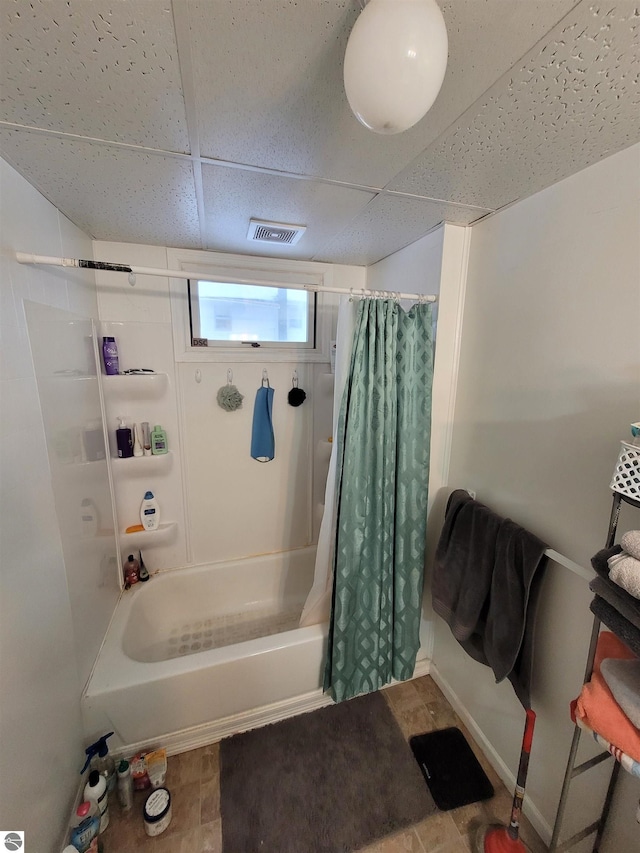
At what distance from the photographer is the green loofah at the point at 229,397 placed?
189 centimetres

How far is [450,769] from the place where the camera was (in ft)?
4.41

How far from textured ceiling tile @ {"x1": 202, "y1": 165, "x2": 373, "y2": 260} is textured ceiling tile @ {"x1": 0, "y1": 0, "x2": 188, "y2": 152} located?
23 cm

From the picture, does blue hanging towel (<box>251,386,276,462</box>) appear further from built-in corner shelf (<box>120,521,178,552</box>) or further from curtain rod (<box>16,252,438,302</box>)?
curtain rod (<box>16,252,438,302</box>)

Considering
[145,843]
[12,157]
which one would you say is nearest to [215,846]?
[145,843]

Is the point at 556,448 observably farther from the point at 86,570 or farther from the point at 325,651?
the point at 86,570

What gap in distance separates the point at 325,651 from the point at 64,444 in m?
1.41

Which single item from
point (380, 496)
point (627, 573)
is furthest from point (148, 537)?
point (627, 573)

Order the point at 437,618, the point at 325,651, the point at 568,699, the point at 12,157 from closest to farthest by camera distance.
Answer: the point at 12,157
the point at 568,699
the point at 325,651
the point at 437,618

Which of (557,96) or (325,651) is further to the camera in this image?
(325,651)

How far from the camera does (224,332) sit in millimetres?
1908

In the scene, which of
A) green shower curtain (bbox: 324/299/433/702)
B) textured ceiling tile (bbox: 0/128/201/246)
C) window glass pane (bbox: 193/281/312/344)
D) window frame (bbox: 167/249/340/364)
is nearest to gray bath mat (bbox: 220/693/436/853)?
green shower curtain (bbox: 324/299/433/702)

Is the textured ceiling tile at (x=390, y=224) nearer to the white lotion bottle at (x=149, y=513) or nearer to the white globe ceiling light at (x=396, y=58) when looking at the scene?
the white globe ceiling light at (x=396, y=58)

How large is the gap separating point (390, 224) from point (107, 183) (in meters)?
1.04

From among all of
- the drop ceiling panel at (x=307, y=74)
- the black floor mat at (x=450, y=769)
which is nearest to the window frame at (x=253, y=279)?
the drop ceiling panel at (x=307, y=74)
